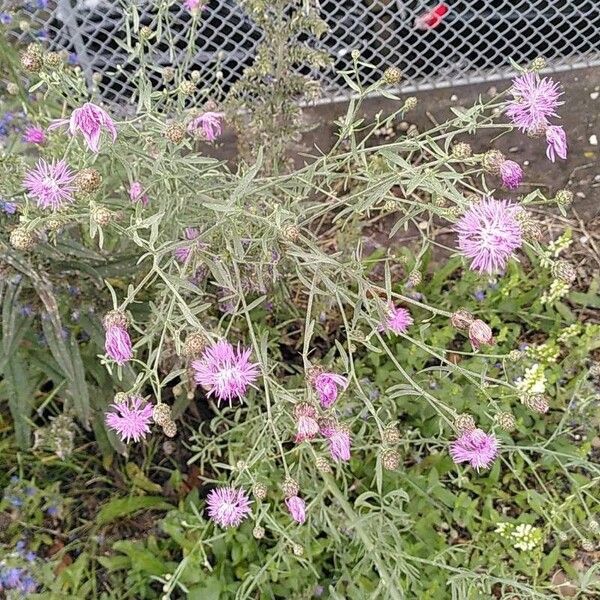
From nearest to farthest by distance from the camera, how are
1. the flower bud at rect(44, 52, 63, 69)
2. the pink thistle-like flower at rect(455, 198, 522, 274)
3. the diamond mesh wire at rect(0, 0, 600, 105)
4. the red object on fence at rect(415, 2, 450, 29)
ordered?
the pink thistle-like flower at rect(455, 198, 522, 274) < the flower bud at rect(44, 52, 63, 69) < the red object on fence at rect(415, 2, 450, 29) < the diamond mesh wire at rect(0, 0, 600, 105)

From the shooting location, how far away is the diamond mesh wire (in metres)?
2.72

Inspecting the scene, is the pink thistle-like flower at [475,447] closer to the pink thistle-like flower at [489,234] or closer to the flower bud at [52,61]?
the pink thistle-like flower at [489,234]

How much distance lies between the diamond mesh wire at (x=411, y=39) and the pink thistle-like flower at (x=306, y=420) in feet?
5.60

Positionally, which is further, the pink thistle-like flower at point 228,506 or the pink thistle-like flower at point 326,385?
the pink thistle-like flower at point 228,506

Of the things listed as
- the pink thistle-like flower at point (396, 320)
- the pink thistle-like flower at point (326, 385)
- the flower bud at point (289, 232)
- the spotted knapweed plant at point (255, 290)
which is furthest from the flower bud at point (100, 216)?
the pink thistle-like flower at point (396, 320)

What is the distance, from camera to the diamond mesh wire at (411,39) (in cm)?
272

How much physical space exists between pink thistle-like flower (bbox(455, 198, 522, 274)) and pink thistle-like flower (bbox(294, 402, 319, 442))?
0.35 m

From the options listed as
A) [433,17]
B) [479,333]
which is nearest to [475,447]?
[479,333]

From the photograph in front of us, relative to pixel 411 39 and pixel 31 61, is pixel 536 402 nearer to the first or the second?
pixel 31 61

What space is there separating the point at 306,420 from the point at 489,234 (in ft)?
1.31

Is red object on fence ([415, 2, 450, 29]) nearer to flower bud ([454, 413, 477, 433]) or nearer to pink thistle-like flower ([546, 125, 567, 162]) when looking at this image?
pink thistle-like flower ([546, 125, 567, 162])

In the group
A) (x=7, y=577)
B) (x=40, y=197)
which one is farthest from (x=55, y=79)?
(x=7, y=577)

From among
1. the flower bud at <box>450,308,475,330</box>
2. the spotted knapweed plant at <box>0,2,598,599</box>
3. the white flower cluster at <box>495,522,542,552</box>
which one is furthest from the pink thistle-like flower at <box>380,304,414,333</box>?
the white flower cluster at <box>495,522,542,552</box>

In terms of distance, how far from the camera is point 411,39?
2.91 metres
